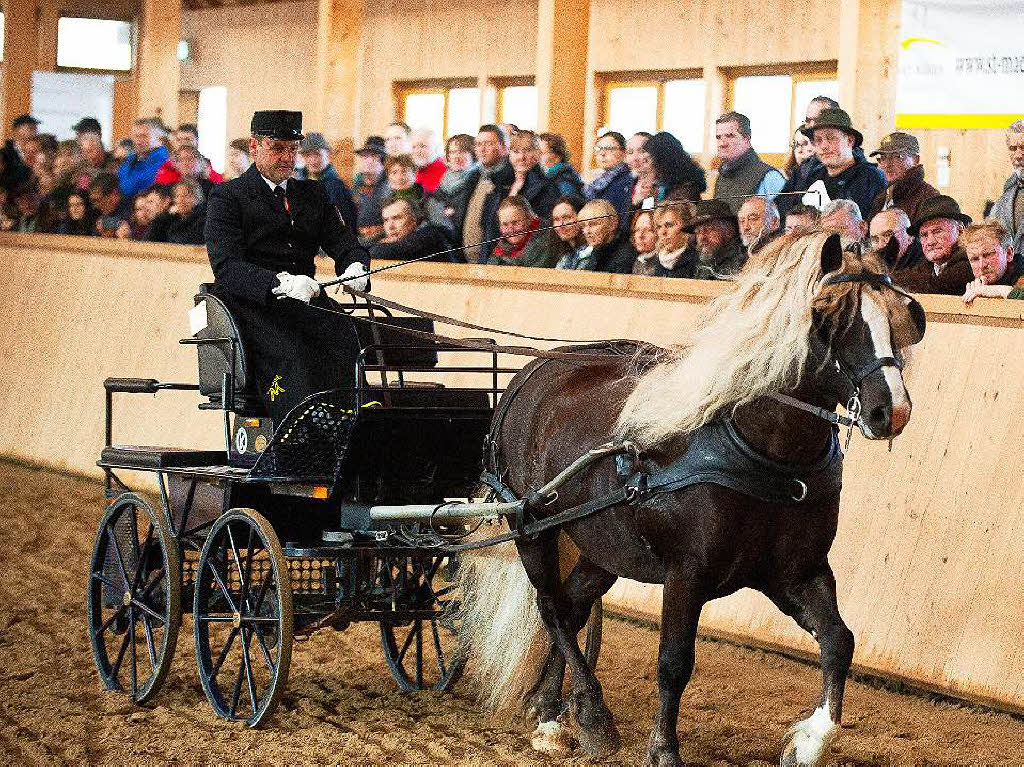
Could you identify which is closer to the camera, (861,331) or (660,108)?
(861,331)

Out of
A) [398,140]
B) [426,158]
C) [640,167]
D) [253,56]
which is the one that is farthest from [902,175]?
[253,56]

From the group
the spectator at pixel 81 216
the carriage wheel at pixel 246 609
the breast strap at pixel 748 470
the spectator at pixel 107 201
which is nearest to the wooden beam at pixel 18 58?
the spectator at pixel 81 216

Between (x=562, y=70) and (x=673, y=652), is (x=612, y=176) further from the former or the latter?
(x=673, y=652)

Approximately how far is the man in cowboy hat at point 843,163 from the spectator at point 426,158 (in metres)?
4.27

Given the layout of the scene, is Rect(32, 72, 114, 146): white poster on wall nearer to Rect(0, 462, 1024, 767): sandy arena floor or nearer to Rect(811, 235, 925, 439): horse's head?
Rect(0, 462, 1024, 767): sandy arena floor

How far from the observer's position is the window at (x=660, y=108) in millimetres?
15531

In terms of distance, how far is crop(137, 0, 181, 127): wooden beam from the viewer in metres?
16.5

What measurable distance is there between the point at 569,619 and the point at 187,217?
7.53 m

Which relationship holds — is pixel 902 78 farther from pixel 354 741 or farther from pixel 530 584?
pixel 354 741

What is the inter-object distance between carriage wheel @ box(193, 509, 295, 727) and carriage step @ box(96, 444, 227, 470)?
0.48 m

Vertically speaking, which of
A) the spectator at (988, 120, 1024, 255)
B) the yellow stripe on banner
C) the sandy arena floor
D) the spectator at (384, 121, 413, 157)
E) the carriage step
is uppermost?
the yellow stripe on banner

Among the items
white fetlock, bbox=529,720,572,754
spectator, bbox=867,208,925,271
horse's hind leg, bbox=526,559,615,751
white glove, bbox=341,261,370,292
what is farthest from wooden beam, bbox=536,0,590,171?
white fetlock, bbox=529,720,572,754

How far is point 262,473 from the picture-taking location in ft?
20.2

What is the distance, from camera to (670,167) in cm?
944
